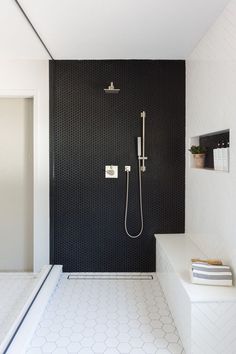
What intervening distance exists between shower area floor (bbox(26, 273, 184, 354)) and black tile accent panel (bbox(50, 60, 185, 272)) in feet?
1.24

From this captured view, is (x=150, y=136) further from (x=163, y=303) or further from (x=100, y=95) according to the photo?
(x=163, y=303)

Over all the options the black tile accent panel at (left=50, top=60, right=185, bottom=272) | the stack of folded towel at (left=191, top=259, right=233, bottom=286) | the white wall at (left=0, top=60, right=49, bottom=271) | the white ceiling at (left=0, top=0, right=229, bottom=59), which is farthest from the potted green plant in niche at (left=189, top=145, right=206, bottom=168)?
the white wall at (left=0, top=60, right=49, bottom=271)

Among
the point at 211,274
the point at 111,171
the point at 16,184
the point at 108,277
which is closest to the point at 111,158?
the point at 111,171

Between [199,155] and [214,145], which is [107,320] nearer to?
[199,155]

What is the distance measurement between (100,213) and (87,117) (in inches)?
40.5

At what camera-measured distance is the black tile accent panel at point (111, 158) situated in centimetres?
339

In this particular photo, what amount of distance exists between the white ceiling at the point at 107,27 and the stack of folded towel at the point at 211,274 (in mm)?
1785

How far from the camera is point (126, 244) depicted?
3459mm

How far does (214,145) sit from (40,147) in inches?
68.1

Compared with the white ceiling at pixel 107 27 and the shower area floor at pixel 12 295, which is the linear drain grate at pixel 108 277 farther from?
the white ceiling at pixel 107 27

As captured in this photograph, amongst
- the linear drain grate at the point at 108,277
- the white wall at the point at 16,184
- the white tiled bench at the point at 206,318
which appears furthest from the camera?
the linear drain grate at the point at 108,277

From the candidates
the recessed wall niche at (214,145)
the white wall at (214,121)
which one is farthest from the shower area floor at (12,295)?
the recessed wall niche at (214,145)

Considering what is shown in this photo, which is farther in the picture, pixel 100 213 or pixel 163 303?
pixel 100 213

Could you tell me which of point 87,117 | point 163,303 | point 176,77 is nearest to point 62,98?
point 87,117
